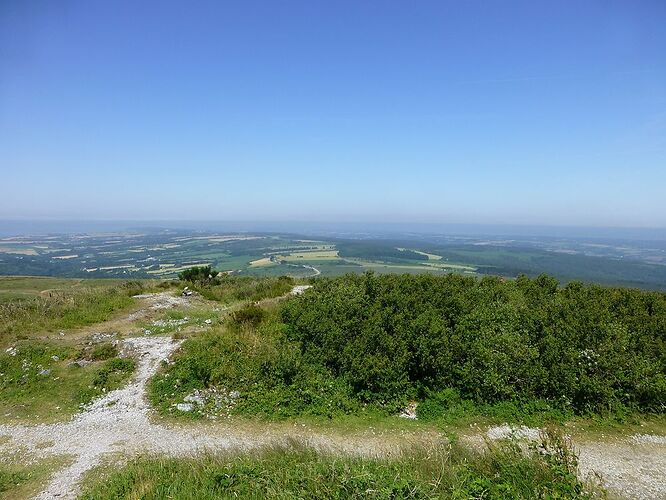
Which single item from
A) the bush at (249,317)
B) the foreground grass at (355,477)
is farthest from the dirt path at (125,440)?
the bush at (249,317)

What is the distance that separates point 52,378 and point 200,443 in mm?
6613

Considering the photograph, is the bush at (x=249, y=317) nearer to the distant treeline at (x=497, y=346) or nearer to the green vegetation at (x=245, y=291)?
the distant treeline at (x=497, y=346)

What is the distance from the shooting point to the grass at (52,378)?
31.6ft

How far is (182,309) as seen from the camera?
1953 cm

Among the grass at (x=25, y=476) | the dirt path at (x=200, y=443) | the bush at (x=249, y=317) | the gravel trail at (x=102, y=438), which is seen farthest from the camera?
the bush at (x=249, y=317)

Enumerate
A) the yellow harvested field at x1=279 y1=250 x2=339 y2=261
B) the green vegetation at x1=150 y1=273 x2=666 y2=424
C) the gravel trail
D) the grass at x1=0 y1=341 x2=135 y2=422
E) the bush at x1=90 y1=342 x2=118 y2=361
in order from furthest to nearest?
the yellow harvested field at x1=279 y1=250 x2=339 y2=261 < the bush at x1=90 y1=342 x2=118 y2=361 < the grass at x1=0 y1=341 x2=135 y2=422 < the green vegetation at x1=150 y1=273 x2=666 y2=424 < the gravel trail

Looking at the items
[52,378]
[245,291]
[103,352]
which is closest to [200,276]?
[245,291]

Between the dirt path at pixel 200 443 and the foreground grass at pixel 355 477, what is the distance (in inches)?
38.5

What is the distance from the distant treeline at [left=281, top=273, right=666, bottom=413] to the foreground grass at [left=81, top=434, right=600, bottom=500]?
3.26 metres

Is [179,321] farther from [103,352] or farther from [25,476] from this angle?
[25,476]

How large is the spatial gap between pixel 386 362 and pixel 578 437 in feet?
15.8

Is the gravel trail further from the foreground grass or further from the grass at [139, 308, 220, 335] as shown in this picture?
the grass at [139, 308, 220, 335]

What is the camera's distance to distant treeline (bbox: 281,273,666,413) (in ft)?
30.4

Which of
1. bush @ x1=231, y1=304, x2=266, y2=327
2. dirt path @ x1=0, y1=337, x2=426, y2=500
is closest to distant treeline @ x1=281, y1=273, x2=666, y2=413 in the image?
bush @ x1=231, y1=304, x2=266, y2=327
